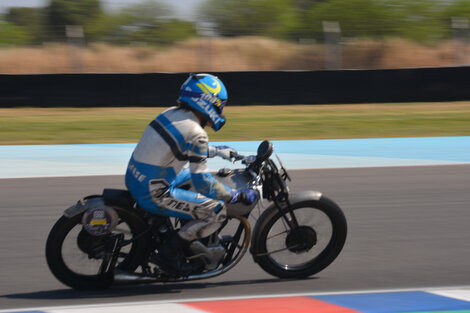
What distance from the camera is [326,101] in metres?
17.9

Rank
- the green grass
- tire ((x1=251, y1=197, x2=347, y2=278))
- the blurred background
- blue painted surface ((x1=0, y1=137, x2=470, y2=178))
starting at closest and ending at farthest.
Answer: tire ((x1=251, y1=197, x2=347, y2=278)), blue painted surface ((x1=0, y1=137, x2=470, y2=178)), the green grass, the blurred background

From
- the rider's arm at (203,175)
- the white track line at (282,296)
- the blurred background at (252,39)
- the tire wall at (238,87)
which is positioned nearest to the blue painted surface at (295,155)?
the tire wall at (238,87)

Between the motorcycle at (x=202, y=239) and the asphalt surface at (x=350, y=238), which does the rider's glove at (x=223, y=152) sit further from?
the asphalt surface at (x=350, y=238)

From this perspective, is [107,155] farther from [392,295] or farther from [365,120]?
[392,295]

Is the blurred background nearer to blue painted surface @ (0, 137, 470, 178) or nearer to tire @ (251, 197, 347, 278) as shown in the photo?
blue painted surface @ (0, 137, 470, 178)

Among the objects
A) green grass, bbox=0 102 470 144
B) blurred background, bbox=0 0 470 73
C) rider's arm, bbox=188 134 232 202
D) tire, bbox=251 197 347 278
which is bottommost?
tire, bbox=251 197 347 278

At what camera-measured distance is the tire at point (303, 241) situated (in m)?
5.39

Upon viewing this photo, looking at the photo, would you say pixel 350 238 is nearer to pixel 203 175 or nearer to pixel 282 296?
pixel 282 296

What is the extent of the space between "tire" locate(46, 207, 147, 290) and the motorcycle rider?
13 cm

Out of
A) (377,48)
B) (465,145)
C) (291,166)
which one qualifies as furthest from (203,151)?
(377,48)

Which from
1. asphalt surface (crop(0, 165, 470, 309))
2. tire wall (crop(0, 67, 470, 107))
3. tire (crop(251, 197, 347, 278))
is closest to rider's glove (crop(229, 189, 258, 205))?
tire (crop(251, 197, 347, 278))

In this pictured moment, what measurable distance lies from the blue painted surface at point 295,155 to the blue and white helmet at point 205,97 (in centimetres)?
527

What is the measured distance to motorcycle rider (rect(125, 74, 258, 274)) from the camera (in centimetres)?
504

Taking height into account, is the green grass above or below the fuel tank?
above
